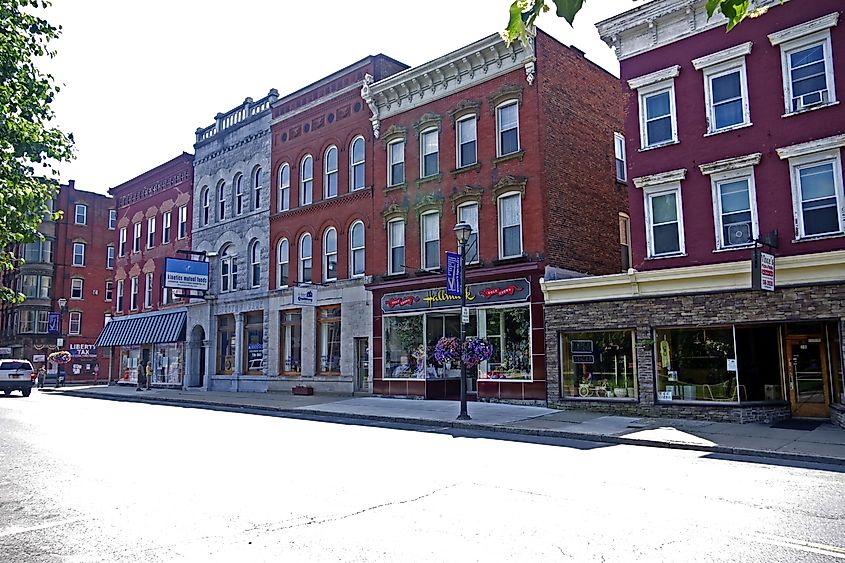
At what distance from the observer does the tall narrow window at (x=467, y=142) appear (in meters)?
24.2

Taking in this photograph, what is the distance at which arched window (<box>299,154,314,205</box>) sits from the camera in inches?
1202

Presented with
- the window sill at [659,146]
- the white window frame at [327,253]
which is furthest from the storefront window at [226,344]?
the window sill at [659,146]

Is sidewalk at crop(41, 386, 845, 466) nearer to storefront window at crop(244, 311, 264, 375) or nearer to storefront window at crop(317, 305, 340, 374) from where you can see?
storefront window at crop(317, 305, 340, 374)

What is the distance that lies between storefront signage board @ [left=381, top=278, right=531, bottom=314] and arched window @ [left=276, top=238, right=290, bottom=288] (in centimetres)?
708

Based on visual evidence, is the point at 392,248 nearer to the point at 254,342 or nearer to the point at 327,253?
the point at 327,253

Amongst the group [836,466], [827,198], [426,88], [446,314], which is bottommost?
[836,466]

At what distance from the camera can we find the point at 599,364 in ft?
65.1

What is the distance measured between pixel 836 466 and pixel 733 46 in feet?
37.0

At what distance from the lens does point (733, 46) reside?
17797 millimetres

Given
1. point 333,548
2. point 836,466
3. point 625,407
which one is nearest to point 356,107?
point 625,407

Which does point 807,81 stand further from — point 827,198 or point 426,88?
point 426,88

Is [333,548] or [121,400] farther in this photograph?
[121,400]

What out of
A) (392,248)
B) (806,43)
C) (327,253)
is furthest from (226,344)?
(806,43)

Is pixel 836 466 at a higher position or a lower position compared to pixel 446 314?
lower
